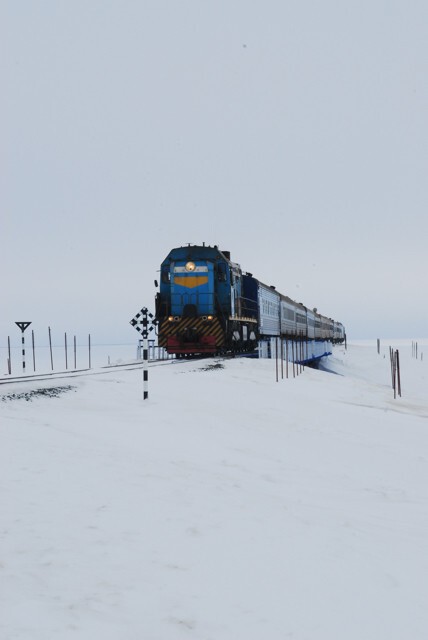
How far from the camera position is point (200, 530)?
529 cm

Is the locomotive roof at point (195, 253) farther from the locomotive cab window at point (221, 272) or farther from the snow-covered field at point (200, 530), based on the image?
the snow-covered field at point (200, 530)

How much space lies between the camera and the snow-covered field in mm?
3895

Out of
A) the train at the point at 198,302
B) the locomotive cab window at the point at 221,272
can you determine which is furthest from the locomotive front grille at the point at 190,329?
the locomotive cab window at the point at 221,272

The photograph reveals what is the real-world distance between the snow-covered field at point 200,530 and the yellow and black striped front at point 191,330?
1515cm

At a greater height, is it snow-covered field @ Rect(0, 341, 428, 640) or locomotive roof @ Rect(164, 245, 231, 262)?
locomotive roof @ Rect(164, 245, 231, 262)

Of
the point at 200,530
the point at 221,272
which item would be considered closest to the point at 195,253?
the point at 221,272

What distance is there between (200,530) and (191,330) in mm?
21451

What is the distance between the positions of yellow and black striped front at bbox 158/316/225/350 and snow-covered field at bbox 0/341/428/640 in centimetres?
1515

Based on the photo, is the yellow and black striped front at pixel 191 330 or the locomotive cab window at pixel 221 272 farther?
the locomotive cab window at pixel 221 272

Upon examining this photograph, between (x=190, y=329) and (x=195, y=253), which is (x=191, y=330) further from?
(x=195, y=253)

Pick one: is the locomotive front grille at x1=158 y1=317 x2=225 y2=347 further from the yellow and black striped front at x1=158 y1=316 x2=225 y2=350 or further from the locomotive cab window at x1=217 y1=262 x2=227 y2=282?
the locomotive cab window at x1=217 y1=262 x2=227 y2=282

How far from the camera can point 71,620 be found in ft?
12.0

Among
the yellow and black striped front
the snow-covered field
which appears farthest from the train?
the snow-covered field

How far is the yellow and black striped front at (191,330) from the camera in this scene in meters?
26.4
